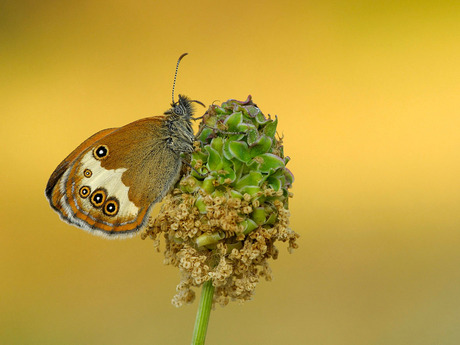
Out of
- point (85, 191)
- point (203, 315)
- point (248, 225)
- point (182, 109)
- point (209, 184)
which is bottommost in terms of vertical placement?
point (203, 315)

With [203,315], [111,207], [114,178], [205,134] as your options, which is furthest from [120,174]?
[203,315]

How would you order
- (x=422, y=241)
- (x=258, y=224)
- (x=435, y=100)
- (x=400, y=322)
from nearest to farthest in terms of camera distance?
1. (x=258, y=224)
2. (x=400, y=322)
3. (x=422, y=241)
4. (x=435, y=100)

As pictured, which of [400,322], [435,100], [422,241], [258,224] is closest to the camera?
[258,224]

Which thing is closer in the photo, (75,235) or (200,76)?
(75,235)

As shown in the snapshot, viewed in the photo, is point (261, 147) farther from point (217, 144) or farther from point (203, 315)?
point (203, 315)

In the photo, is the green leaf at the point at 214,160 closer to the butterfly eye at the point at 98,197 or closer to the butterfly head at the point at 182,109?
the butterfly head at the point at 182,109

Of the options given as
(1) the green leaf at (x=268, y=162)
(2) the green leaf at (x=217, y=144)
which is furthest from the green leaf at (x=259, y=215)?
(2) the green leaf at (x=217, y=144)

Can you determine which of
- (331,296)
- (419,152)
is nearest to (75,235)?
(331,296)

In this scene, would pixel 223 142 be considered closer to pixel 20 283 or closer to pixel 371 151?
pixel 371 151
